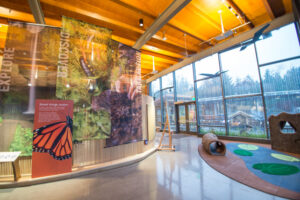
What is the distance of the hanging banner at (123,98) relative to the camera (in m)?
4.09

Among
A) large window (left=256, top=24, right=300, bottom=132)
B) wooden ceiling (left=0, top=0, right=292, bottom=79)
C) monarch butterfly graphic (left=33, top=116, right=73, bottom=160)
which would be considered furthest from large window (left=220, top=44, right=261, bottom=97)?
monarch butterfly graphic (left=33, top=116, right=73, bottom=160)

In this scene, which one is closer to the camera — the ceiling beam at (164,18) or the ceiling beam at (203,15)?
the ceiling beam at (164,18)

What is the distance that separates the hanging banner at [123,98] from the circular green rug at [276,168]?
342cm

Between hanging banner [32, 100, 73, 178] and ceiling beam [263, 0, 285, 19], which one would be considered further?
ceiling beam [263, 0, 285, 19]

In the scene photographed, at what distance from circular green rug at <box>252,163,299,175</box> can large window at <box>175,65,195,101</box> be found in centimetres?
557

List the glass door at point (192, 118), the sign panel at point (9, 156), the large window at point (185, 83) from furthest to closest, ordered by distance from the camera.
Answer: the large window at point (185, 83), the glass door at point (192, 118), the sign panel at point (9, 156)

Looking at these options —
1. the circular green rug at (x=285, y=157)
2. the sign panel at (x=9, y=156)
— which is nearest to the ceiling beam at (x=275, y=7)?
the circular green rug at (x=285, y=157)

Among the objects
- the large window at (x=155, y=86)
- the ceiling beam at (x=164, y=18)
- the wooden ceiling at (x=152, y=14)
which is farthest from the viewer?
the large window at (x=155, y=86)

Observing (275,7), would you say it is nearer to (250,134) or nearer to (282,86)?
(282,86)

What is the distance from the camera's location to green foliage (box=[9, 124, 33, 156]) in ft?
10.1

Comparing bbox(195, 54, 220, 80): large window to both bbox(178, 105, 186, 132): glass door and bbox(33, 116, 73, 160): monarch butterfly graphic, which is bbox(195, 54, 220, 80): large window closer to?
bbox(178, 105, 186, 132): glass door

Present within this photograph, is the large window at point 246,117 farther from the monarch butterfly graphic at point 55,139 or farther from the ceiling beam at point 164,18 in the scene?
the monarch butterfly graphic at point 55,139

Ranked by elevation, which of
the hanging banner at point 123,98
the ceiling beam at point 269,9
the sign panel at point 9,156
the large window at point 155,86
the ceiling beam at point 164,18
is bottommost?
the sign panel at point 9,156

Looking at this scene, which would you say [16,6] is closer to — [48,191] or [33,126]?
[33,126]
